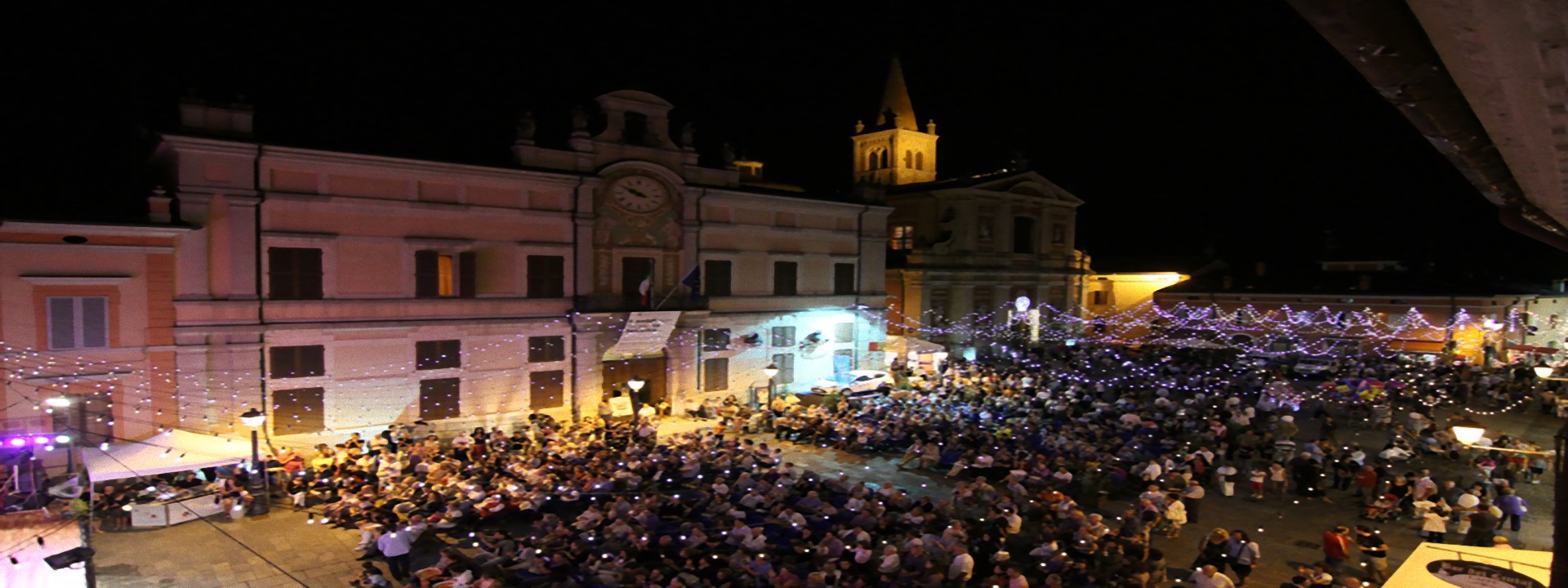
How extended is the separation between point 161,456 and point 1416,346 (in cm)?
4762

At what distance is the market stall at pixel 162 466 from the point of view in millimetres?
14938

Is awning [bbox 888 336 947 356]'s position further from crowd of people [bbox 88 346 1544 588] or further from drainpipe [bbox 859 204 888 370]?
crowd of people [bbox 88 346 1544 588]

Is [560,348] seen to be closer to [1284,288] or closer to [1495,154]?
[1495,154]

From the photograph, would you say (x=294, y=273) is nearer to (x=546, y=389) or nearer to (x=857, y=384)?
(x=546, y=389)

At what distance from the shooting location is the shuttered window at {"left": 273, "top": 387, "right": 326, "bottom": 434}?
800 inches

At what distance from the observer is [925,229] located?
39344mm

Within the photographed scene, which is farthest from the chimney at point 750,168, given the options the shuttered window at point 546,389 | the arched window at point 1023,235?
the shuttered window at point 546,389

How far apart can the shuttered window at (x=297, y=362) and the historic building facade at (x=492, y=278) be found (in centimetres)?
4

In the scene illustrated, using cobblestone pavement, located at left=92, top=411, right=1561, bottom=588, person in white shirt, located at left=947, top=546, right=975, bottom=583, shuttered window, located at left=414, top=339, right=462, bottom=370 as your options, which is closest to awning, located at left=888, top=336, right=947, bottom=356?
cobblestone pavement, located at left=92, top=411, right=1561, bottom=588

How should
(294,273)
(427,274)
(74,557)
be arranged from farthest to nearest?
(427,274)
(294,273)
(74,557)

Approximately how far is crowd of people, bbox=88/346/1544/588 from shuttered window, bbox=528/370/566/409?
87cm

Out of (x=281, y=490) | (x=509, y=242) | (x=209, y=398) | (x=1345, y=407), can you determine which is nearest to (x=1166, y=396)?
(x=1345, y=407)

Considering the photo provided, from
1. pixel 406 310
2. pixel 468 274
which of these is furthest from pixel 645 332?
pixel 406 310

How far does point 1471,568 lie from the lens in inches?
277
